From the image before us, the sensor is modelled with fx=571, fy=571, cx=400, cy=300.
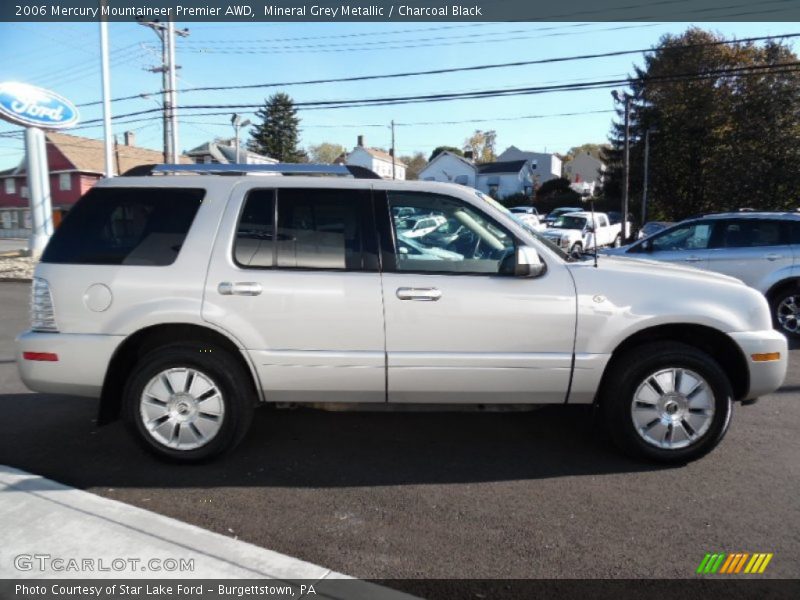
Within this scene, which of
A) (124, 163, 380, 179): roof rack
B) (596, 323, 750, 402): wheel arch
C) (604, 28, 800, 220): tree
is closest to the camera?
(596, 323, 750, 402): wheel arch

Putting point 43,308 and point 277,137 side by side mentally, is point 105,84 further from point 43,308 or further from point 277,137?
point 277,137

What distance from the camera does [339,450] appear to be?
4.13m

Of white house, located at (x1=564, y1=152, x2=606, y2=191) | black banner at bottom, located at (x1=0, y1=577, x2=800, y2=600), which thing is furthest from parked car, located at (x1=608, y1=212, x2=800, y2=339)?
black banner at bottom, located at (x1=0, y1=577, x2=800, y2=600)

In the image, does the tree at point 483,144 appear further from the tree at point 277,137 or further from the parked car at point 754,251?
the parked car at point 754,251

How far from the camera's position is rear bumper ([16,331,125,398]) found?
11.9ft

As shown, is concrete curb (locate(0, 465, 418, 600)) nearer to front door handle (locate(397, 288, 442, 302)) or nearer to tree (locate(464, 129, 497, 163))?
front door handle (locate(397, 288, 442, 302))

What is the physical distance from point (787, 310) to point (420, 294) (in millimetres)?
6775

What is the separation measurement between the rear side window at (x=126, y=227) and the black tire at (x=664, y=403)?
9.78 feet

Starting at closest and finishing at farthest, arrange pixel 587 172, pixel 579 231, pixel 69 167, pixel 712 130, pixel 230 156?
pixel 230 156 → pixel 587 172 → pixel 579 231 → pixel 712 130 → pixel 69 167

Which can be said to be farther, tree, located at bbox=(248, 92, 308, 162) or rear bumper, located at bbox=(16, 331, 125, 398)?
tree, located at bbox=(248, 92, 308, 162)

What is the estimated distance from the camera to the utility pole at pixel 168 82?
22.5 m

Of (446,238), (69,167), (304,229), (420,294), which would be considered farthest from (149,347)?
(69,167)

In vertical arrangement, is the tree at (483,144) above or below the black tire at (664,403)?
above

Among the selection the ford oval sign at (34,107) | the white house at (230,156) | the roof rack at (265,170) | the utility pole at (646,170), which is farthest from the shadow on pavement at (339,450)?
the utility pole at (646,170)
